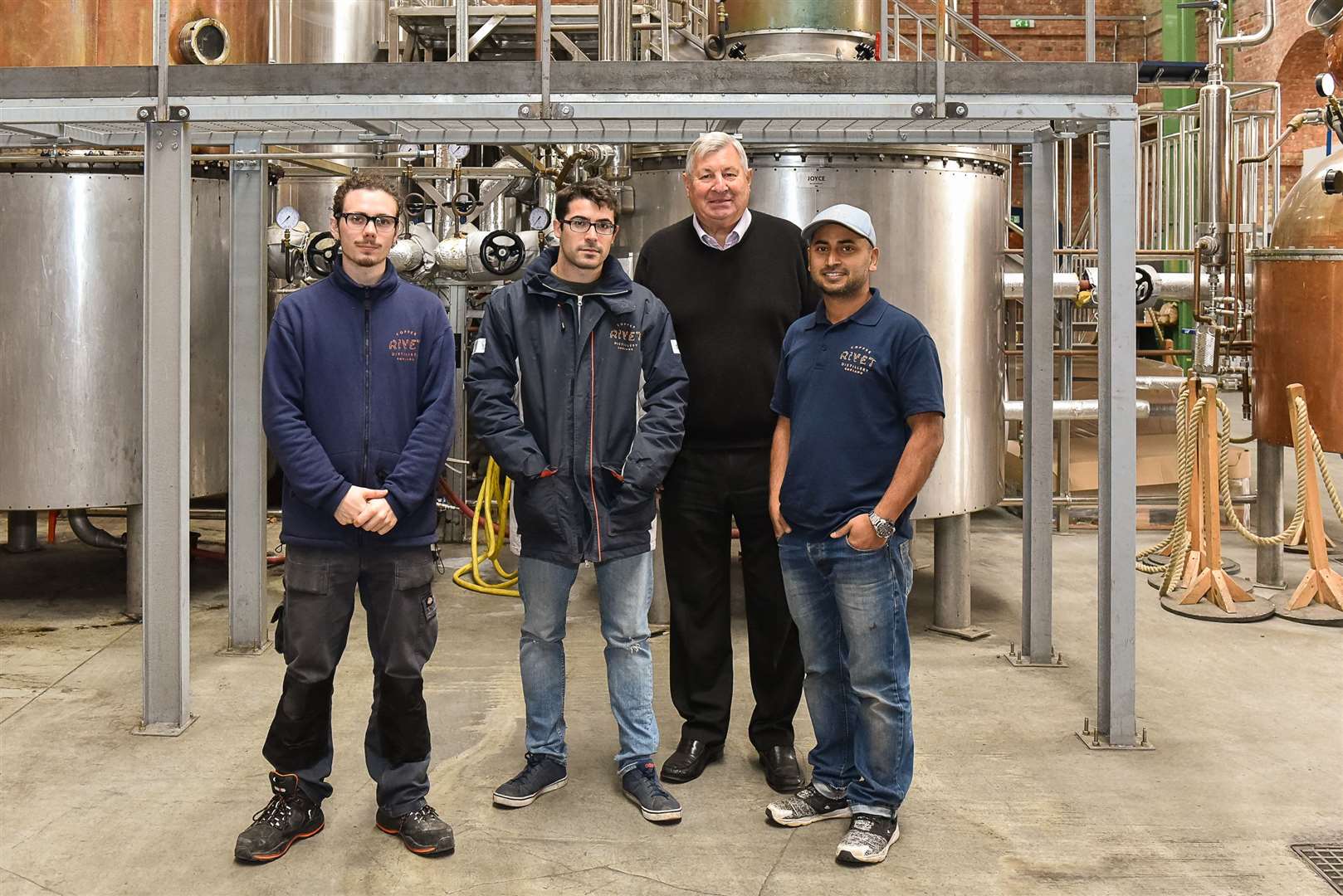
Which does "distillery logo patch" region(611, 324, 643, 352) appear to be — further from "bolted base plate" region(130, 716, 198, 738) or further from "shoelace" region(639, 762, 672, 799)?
"bolted base plate" region(130, 716, 198, 738)

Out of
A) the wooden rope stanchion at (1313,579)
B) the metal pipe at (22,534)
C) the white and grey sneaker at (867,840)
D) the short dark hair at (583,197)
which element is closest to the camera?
the white and grey sneaker at (867,840)

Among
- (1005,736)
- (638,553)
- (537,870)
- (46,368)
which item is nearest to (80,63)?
(46,368)

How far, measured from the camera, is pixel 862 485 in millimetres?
3248

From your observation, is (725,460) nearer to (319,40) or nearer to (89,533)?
(89,533)

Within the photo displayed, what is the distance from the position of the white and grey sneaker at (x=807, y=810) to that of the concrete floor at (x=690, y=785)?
3 cm

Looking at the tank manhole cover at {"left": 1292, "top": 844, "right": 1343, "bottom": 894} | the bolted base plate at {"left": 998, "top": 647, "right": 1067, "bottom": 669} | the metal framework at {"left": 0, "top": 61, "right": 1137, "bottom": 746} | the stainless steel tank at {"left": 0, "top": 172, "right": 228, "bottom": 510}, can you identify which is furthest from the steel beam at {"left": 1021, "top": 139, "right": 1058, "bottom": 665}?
the stainless steel tank at {"left": 0, "top": 172, "right": 228, "bottom": 510}

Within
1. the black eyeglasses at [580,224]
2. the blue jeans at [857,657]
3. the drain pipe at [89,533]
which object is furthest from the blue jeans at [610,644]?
the drain pipe at [89,533]

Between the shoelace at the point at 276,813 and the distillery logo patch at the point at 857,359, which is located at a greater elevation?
the distillery logo patch at the point at 857,359

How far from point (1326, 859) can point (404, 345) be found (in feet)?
8.38

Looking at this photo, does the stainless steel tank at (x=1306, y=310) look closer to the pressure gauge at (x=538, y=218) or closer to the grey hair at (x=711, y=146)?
the pressure gauge at (x=538, y=218)

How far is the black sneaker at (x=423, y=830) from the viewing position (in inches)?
130

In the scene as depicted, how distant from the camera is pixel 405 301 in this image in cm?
332

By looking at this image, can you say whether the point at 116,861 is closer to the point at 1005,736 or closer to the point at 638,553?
the point at 638,553

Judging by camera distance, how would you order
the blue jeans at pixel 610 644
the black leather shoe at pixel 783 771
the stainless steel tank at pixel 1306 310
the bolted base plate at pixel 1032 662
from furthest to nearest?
the stainless steel tank at pixel 1306 310, the bolted base plate at pixel 1032 662, the black leather shoe at pixel 783 771, the blue jeans at pixel 610 644
